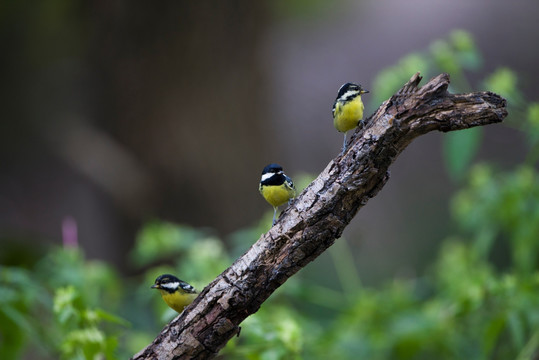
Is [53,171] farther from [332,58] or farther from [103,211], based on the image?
[332,58]

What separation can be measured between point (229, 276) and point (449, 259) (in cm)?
202

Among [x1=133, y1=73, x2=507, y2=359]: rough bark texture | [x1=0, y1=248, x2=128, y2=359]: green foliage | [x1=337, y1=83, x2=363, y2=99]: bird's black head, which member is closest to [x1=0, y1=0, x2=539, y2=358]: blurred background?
[x1=0, y1=248, x2=128, y2=359]: green foliage

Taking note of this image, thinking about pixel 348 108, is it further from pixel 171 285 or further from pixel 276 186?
pixel 171 285

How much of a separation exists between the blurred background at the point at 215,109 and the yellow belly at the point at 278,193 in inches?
39.7

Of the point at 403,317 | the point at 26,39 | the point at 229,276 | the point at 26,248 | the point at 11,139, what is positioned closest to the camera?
the point at 229,276

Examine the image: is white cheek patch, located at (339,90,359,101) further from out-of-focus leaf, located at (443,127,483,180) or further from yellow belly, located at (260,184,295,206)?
out-of-focus leaf, located at (443,127,483,180)

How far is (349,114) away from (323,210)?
23cm

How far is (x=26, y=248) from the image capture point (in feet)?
11.0

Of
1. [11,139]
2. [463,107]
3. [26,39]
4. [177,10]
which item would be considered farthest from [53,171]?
[463,107]

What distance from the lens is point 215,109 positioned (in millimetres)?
3605

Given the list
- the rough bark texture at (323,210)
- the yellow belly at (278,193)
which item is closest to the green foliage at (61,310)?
the rough bark texture at (323,210)

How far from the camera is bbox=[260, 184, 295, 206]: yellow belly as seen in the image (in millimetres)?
1347

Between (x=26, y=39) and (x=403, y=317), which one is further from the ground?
(x=26, y=39)

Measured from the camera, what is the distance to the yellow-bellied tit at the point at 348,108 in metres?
1.26
